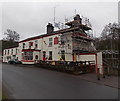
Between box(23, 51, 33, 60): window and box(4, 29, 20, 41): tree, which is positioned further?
box(4, 29, 20, 41): tree

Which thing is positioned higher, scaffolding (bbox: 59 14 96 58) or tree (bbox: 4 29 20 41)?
tree (bbox: 4 29 20 41)

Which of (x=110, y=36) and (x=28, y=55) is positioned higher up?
(x=110, y=36)

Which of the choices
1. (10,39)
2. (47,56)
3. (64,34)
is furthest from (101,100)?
(10,39)

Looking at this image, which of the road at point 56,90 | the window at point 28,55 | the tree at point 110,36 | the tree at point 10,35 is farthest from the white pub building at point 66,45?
the tree at point 10,35

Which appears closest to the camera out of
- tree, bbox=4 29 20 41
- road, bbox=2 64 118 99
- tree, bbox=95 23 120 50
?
road, bbox=2 64 118 99

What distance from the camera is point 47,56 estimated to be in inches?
908

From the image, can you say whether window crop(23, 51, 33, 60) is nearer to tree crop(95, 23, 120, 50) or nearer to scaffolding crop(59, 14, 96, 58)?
scaffolding crop(59, 14, 96, 58)

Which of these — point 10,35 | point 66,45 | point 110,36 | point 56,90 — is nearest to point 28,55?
point 66,45

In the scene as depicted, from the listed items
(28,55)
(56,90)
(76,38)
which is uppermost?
Answer: (76,38)

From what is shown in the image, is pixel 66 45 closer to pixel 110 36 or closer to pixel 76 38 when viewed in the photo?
pixel 76 38

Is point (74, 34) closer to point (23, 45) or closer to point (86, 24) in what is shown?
point (86, 24)

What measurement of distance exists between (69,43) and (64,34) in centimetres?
216

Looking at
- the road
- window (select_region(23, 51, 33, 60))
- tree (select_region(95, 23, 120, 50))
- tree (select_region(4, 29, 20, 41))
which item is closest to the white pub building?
window (select_region(23, 51, 33, 60))

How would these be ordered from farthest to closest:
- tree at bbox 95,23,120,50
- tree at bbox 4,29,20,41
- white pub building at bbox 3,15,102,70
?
tree at bbox 4,29,20,41 → tree at bbox 95,23,120,50 → white pub building at bbox 3,15,102,70
